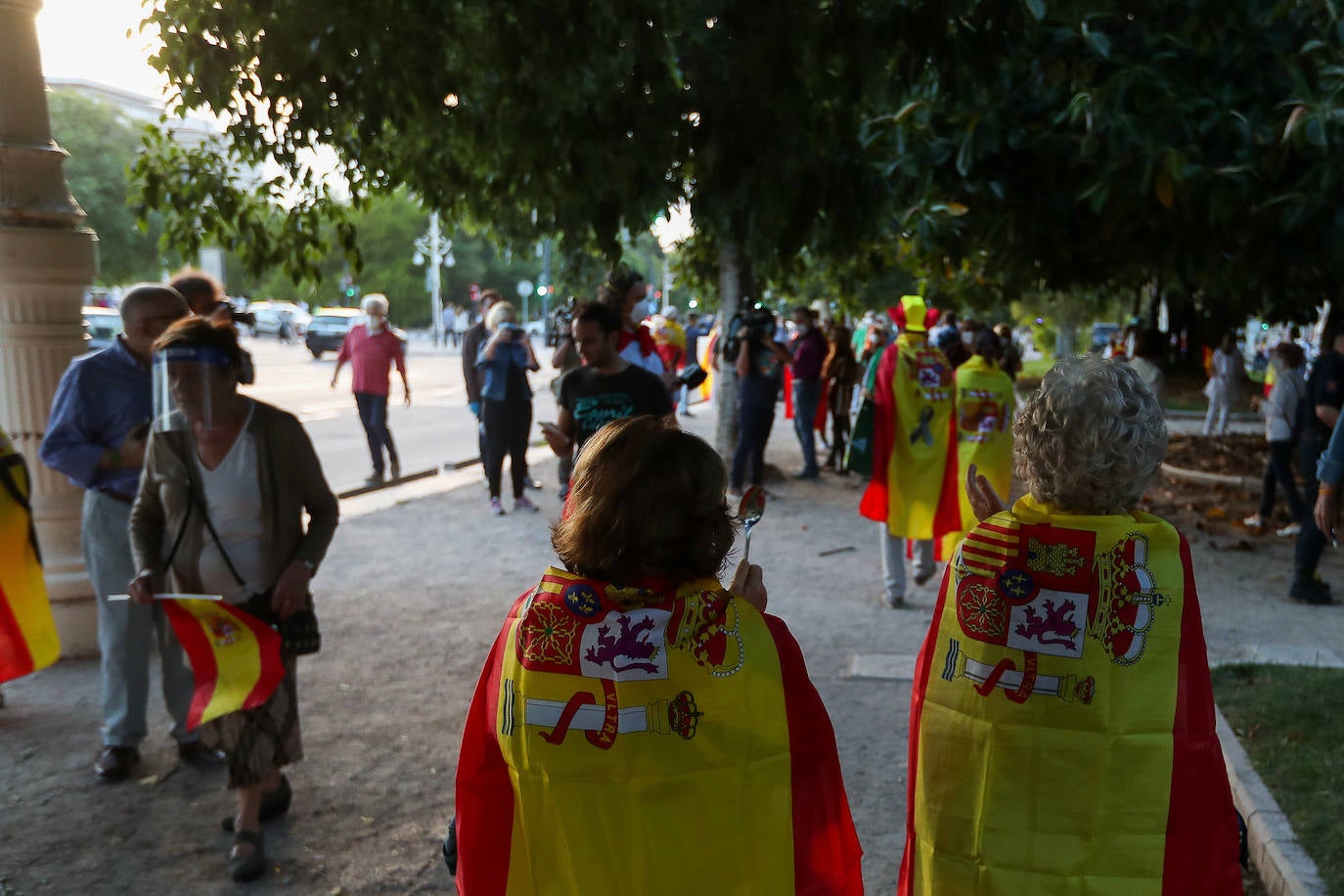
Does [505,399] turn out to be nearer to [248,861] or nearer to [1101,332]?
[248,861]

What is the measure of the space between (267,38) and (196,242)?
82.1 inches

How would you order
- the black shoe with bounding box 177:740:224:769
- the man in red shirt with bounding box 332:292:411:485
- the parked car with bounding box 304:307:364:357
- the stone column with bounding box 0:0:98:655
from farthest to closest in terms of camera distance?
the parked car with bounding box 304:307:364:357
the man in red shirt with bounding box 332:292:411:485
the stone column with bounding box 0:0:98:655
the black shoe with bounding box 177:740:224:769

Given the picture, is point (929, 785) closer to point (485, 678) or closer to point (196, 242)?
point (485, 678)

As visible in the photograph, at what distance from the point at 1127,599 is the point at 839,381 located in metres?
11.8

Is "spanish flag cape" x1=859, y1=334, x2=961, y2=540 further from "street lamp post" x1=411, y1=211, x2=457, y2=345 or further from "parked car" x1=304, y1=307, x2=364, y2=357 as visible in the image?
"street lamp post" x1=411, y1=211, x2=457, y2=345

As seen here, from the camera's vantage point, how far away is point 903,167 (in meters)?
8.09

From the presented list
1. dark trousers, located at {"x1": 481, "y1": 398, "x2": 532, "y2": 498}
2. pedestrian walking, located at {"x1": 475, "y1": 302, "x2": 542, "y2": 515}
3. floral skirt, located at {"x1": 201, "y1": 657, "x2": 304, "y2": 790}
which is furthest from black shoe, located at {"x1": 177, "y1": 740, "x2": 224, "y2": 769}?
dark trousers, located at {"x1": 481, "y1": 398, "x2": 532, "y2": 498}

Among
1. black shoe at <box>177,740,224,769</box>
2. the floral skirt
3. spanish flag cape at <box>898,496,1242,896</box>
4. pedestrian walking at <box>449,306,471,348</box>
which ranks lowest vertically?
pedestrian walking at <box>449,306,471,348</box>

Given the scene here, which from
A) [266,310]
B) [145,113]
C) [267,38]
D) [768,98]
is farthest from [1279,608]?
[145,113]

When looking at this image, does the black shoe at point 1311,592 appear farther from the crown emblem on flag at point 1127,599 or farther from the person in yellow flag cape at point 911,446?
the crown emblem on flag at point 1127,599

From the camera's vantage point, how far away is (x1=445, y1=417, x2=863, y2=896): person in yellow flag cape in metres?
1.97

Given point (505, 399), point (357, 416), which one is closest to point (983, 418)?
point (505, 399)

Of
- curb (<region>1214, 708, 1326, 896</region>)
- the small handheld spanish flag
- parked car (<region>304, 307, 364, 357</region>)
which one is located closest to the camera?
curb (<region>1214, 708, 1326, 896</region>)

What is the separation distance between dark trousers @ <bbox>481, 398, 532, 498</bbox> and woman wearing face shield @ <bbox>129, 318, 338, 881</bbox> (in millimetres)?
6764
